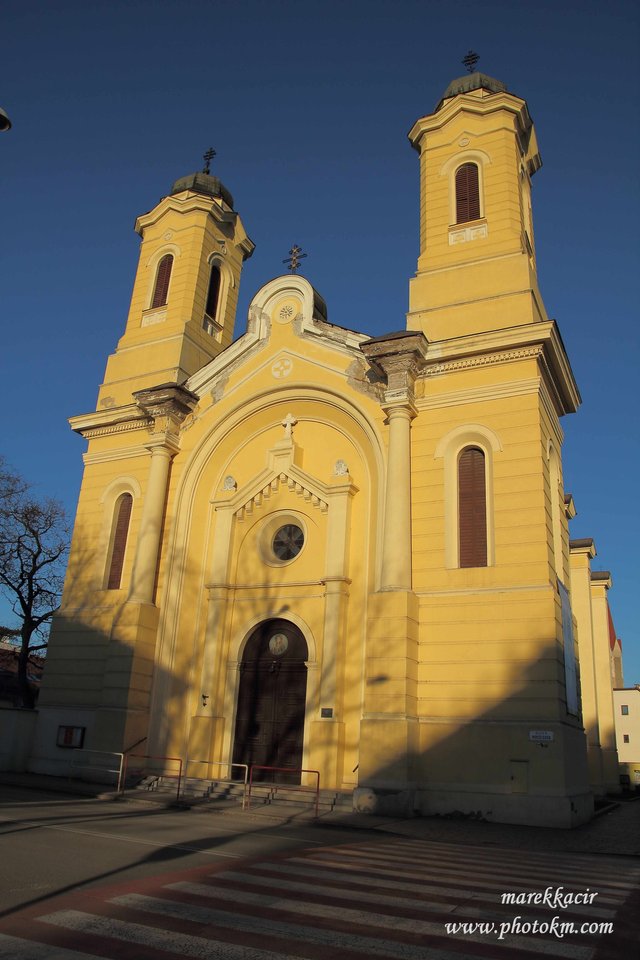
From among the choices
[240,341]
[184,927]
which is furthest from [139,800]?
[240,341]

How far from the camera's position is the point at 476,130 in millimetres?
22859

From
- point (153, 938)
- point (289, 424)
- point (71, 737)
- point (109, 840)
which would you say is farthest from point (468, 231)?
point (153, 938)

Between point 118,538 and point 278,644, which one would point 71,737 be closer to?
point 118,538

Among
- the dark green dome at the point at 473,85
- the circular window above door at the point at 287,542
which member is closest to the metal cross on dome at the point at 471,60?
the dark green dome at the point at 473,85

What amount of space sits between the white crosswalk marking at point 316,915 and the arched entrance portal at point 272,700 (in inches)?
393

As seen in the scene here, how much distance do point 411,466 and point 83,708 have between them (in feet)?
37.3

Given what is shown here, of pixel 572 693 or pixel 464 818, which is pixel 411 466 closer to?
pixel 572 693

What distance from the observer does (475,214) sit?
22.0 m

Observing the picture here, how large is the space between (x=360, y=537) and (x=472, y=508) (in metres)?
3.15

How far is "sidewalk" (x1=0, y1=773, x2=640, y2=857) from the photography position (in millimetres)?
12320

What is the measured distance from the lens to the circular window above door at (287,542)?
2064cm

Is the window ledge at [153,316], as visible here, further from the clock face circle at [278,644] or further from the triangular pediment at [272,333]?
the clock face circle at [278,644]

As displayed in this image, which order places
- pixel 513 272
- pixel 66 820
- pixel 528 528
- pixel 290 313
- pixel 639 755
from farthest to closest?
pixel 639 755
pixel 290 313
pixel 513 272
pixel 528 528
pixel 66 820

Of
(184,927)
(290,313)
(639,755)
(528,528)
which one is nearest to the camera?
(184,927)
